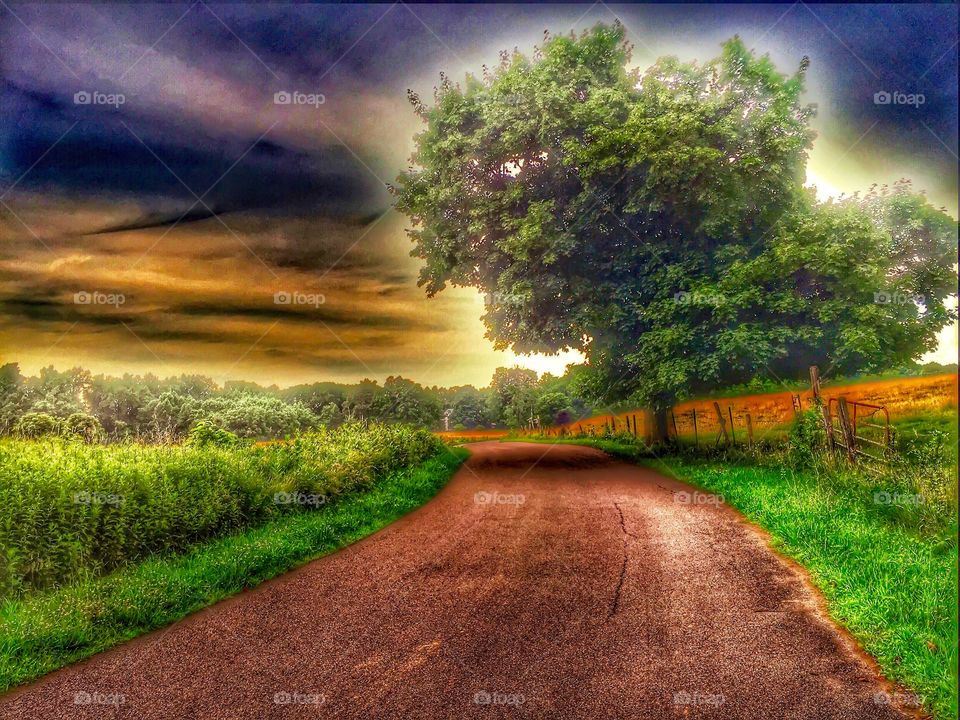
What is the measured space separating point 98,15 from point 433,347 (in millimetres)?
5098

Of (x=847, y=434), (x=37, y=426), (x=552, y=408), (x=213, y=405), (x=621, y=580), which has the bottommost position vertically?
(x=621, y=580)

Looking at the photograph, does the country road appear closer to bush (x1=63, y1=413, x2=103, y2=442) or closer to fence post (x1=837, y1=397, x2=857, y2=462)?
fence post (x1=837, y1=397, x2=857, y2=462)

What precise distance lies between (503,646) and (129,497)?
3.86 meters

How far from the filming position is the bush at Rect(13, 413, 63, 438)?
6863 millimetres

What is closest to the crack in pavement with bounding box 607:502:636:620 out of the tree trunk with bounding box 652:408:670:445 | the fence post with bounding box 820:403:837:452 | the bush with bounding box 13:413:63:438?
the fence post with bounding box 820:403:837:452

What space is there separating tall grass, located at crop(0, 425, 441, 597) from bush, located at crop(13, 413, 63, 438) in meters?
0.37

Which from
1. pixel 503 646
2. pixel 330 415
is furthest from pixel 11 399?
pixel 503 646

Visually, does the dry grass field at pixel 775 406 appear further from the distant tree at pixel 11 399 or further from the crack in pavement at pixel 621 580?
the distant tree at pixel 11 399

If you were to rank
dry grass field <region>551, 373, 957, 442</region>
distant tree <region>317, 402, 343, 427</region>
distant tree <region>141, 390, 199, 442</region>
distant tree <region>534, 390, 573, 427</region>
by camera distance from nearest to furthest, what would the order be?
1. distant tree <region>141, 390, 199, 442</region>
2. distant tree <region>317, 402, 343, 427</region>
3. dry grass field <region>551, 373, 957, 442</region>
4. distant tree <region>534, 390, 573, 427</region>

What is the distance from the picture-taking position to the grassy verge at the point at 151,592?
138 inches

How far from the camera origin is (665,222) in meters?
11.8

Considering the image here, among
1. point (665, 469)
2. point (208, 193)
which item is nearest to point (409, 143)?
point (208, 193)

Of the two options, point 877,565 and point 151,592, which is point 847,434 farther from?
point 151,592

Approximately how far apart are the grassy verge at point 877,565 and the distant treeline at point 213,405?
4.35m
